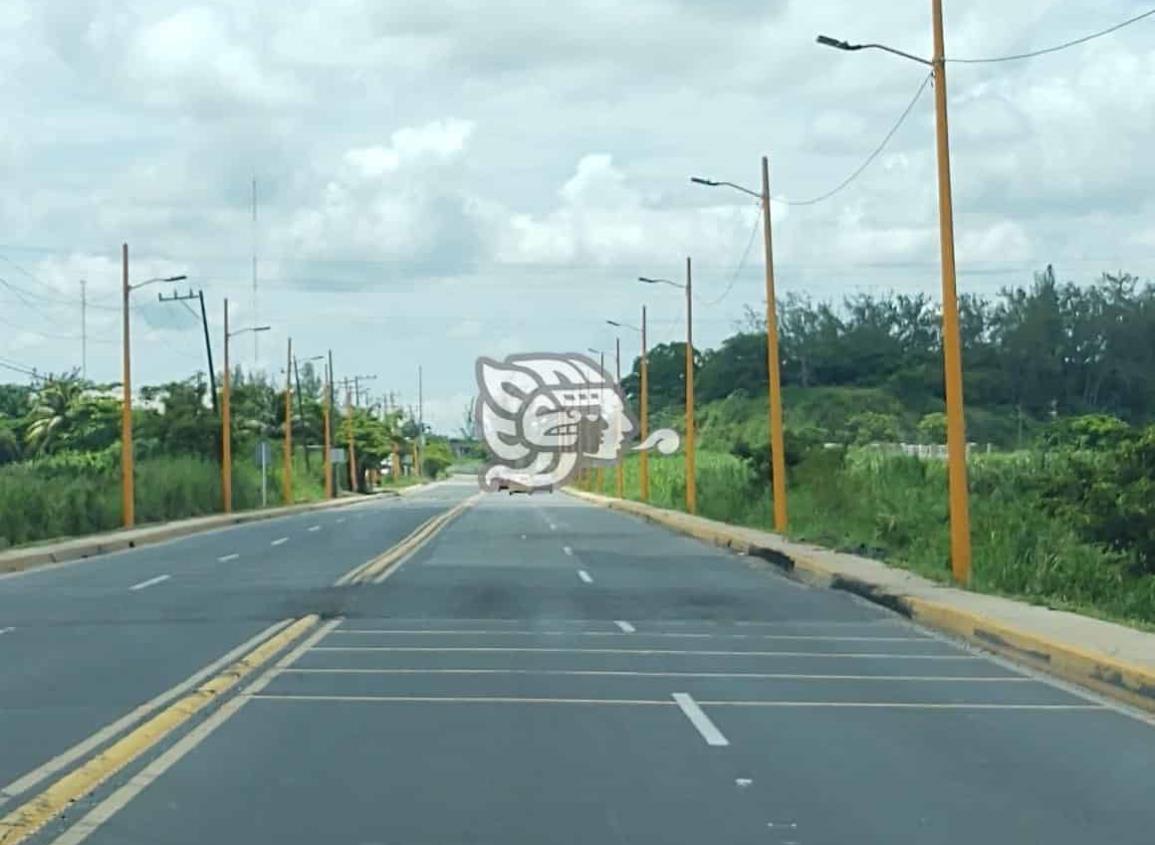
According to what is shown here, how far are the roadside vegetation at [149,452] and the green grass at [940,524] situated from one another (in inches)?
691

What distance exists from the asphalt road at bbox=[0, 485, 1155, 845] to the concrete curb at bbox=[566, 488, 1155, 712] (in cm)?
38

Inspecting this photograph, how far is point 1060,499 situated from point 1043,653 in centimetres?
944

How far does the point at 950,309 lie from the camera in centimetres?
2458

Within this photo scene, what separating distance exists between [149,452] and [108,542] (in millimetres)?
35678

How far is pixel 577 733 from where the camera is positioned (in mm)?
12195

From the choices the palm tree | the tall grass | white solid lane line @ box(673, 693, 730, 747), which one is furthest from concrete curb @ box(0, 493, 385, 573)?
the palm tree

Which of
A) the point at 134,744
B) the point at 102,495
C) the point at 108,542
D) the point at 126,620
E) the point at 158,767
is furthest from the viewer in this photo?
the point at 102,495

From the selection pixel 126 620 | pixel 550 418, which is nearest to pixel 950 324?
pixel 126 620

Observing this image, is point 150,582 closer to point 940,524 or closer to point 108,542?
point 108,542

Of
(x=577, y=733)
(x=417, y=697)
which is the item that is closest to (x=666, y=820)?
(x=577, y=733)

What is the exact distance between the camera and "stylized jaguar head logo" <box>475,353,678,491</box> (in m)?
117

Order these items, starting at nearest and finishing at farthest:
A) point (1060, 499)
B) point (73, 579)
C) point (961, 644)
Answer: point (961, 644)
point (1060, 499)
point (73, 579)

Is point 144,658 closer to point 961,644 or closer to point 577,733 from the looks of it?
point 577,733

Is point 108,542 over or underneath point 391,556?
over
